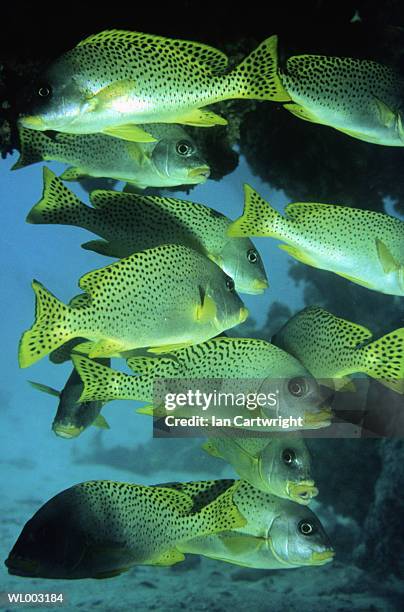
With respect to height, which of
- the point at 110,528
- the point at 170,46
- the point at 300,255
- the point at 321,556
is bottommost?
the point at 321,556

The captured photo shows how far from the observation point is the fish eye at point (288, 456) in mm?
2535

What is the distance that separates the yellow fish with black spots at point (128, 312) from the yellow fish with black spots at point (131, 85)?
60 centimetres

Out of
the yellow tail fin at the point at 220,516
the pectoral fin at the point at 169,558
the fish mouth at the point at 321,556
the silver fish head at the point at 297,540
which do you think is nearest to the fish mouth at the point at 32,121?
the yellow tail fin at the point at 220,516

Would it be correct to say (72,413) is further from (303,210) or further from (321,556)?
(303,210)

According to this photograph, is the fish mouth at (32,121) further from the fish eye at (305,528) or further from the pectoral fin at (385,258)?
the fish eye at (305,528)

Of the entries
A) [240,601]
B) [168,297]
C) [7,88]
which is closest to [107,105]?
[168,297]

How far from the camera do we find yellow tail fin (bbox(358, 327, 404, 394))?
270cm

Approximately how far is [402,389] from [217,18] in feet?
11.0

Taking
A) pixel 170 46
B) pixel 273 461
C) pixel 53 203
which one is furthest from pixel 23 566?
pixel 170 46

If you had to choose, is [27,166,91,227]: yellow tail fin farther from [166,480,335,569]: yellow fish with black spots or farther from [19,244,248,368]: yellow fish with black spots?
[166,480,335,569]: yellow fish with black spots

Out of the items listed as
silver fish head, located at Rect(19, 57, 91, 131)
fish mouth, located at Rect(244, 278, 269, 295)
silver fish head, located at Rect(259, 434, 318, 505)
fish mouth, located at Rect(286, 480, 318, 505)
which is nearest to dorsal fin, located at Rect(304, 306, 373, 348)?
fish mouth, located at Rect(244, 278, 269, 295)

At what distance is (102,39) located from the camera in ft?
7.95

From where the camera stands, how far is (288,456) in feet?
8.32

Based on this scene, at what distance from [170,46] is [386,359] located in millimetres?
1851
